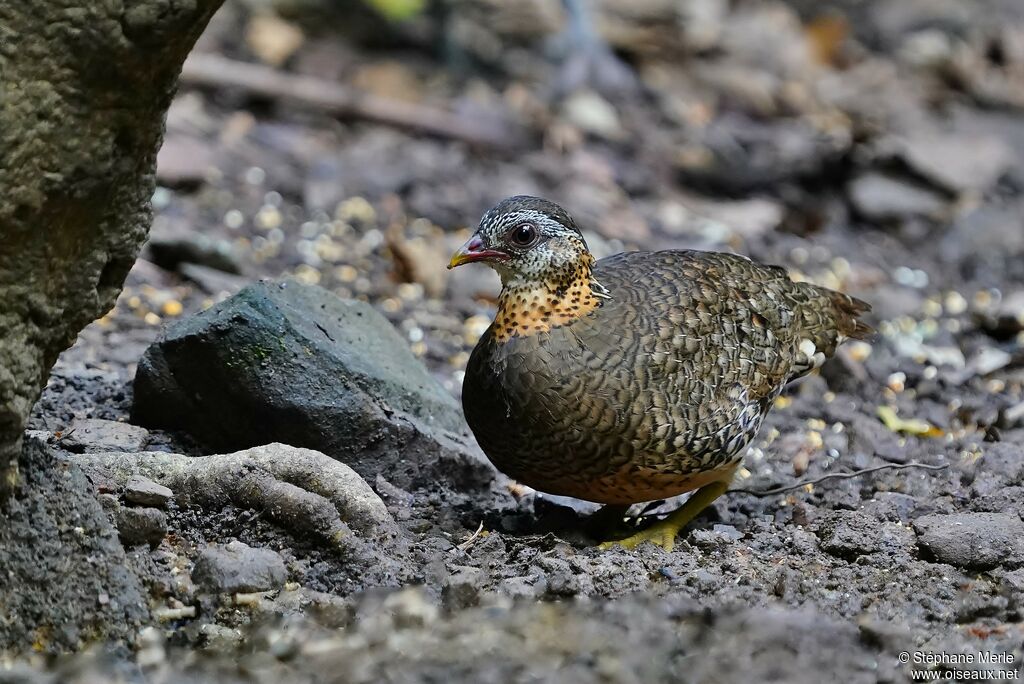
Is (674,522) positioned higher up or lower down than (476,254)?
lower down

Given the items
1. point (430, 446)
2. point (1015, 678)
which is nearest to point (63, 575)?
point (430, 446)

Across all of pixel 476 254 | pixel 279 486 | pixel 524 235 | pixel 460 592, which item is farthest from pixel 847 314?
pixel 279 486

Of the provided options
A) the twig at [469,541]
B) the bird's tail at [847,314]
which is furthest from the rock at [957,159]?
the twig at [469,541]

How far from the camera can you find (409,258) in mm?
7652

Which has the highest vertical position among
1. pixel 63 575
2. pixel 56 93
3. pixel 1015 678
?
pixel 56 93

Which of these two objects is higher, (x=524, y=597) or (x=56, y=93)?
(x=56, y=93)

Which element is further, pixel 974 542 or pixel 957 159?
pixel 957 159

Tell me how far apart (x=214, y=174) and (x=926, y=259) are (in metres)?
4.69

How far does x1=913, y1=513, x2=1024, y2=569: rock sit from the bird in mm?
727

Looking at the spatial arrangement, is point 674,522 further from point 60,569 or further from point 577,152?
point 577,152

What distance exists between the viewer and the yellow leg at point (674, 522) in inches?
189

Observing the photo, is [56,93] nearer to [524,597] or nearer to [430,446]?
[524,597]

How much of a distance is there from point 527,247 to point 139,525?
161 cm

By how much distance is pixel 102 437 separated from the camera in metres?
4.72
